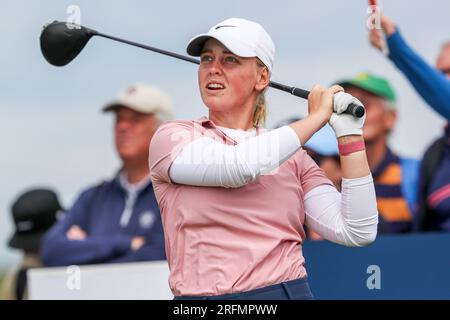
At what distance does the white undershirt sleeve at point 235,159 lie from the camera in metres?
3.72

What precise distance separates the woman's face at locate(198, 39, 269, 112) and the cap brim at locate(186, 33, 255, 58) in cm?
3

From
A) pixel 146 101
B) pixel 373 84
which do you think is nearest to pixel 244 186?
pixel 373 84

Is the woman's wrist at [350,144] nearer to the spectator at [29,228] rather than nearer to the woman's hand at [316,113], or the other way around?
the woman's hand at [316,113]

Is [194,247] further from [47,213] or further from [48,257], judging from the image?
[47,213]

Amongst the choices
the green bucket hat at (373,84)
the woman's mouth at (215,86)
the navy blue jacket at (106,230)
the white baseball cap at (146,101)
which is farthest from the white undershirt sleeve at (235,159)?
the white baseball cap at (146,101)

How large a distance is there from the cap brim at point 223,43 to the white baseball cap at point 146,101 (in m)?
2.76

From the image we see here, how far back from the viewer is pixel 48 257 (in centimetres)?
655

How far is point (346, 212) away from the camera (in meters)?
3.96

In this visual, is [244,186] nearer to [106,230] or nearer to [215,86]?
[215,86]

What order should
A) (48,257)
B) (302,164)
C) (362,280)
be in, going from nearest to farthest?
(302,164), (362,280), (48,257)

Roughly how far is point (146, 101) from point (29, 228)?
1236mm
